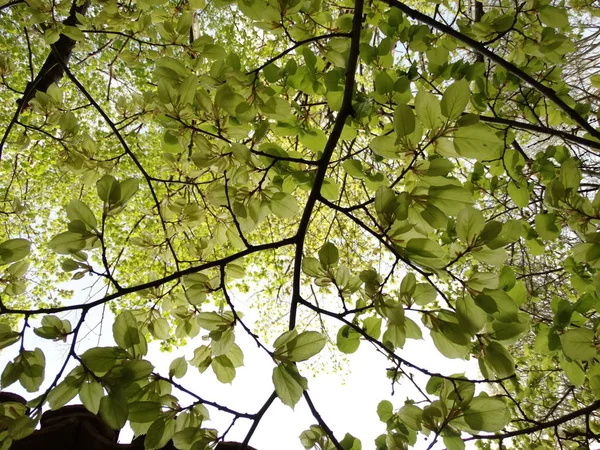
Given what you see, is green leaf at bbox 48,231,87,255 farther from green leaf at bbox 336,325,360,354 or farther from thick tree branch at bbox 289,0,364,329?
green leaf at bbox 336,325,360,354

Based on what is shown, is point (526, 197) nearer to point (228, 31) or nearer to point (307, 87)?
point (307, 87)

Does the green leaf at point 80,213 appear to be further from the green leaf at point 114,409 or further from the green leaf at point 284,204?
the green leaf at point 284,204

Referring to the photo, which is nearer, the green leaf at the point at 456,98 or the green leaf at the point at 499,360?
the green leaf at the point at 456,98

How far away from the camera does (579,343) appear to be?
101 cm

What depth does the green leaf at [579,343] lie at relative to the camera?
3.28ft

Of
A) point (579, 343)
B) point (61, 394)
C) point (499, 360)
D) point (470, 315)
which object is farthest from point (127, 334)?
point (579, 343)

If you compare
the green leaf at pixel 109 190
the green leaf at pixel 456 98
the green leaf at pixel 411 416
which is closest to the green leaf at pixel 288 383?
the green leaf at pixel 411 416

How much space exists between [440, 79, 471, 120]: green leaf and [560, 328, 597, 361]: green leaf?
68 cm

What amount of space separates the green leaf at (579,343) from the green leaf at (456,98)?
0.68 meters

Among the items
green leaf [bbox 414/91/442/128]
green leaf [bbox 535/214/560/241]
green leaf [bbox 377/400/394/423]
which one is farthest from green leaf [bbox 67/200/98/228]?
green leaf [bbox 535/214/560/241]

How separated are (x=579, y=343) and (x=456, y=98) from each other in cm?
75

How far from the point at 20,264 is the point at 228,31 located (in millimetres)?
7448

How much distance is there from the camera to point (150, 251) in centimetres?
186

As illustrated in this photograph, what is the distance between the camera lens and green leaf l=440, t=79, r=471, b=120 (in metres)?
0.84
